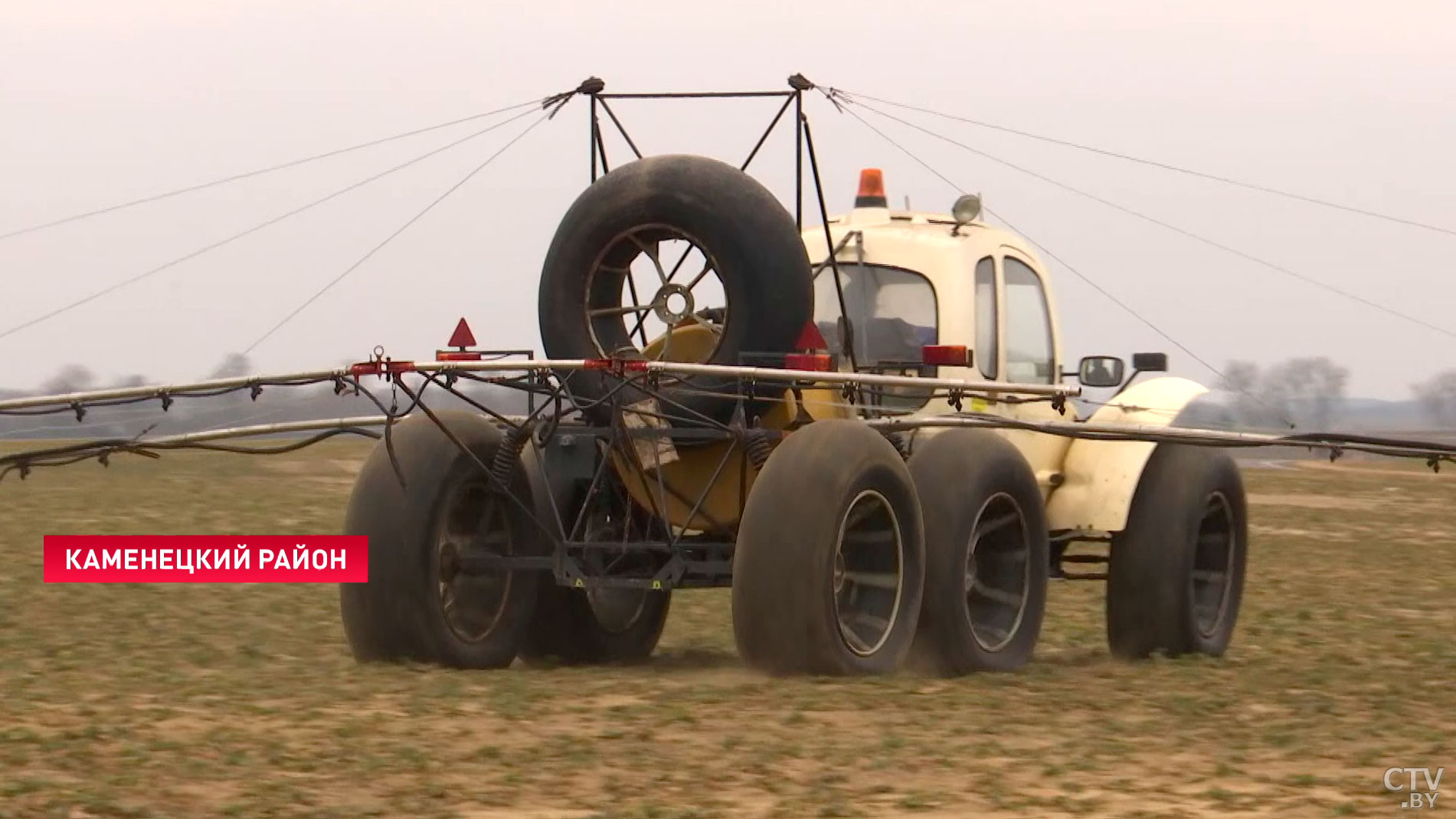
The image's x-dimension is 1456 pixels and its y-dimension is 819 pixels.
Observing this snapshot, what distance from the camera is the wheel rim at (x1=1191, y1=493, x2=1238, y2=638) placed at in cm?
Result: 1398

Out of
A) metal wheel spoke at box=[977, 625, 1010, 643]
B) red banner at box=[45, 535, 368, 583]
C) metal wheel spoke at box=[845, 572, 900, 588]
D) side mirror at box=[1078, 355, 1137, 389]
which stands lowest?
metal wheel spoke at box=[977, 625, 1010, 643]

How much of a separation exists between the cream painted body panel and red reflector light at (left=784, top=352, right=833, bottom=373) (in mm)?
1187

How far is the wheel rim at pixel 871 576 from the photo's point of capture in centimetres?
1128

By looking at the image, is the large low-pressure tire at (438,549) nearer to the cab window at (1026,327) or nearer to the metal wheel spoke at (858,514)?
the metal wheel spoke at (858,514)

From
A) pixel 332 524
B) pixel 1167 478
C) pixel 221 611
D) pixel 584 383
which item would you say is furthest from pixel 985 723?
pixel 332 524

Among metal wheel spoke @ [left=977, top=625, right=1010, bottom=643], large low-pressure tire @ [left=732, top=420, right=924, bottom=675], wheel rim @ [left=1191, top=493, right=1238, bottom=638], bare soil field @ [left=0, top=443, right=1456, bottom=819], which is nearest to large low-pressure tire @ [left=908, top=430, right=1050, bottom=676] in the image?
metal wheel spoke @ [left=977, top=625, right=1010, bottom=643]

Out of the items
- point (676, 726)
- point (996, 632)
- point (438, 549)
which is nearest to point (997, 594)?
point (996, 632)

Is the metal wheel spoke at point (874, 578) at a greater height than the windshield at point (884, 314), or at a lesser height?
lesser

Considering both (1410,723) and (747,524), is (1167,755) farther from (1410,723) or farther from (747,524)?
(747,524)

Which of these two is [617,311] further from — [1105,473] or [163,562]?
[163,562]

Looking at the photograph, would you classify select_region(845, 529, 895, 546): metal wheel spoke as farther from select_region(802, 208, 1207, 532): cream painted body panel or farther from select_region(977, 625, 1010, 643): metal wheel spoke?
select_region(802, 208, 1207, 532): cream painted body panel

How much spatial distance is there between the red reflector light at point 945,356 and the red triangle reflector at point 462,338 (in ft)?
8.29

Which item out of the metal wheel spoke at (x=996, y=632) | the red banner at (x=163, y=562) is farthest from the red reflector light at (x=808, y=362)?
the red banner at (x=163, y=562)

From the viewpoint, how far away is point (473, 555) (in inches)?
468
